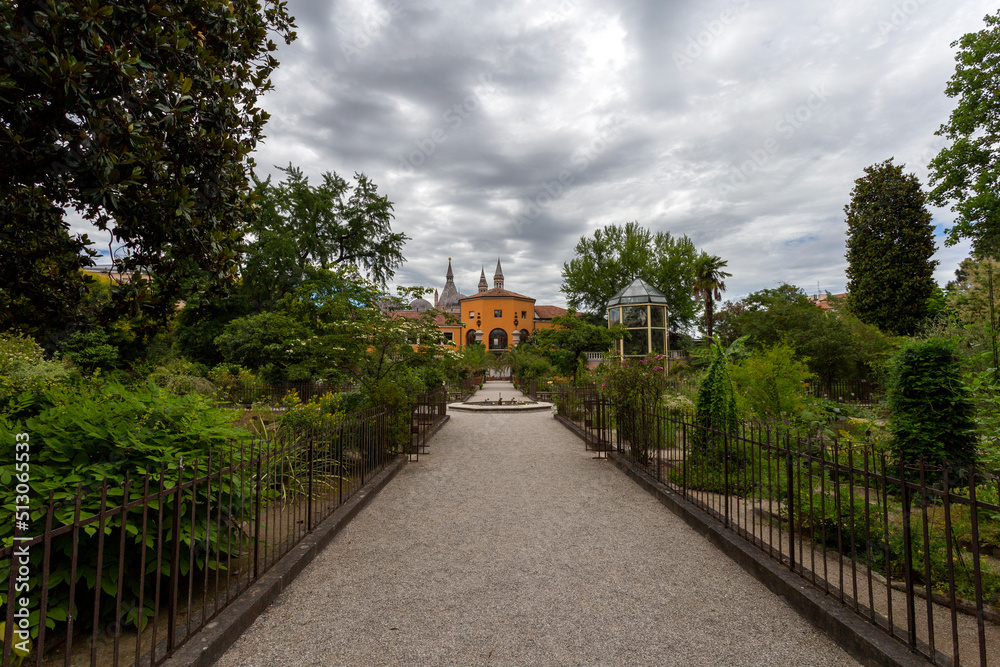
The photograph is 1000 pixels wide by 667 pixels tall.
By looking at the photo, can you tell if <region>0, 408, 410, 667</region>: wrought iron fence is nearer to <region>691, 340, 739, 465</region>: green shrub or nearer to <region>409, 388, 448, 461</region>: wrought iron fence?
<region>409, 388, 448, 461</region>: wrought iron fence

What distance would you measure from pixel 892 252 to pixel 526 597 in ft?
104

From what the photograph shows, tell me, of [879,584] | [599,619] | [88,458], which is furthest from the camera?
[879,584]

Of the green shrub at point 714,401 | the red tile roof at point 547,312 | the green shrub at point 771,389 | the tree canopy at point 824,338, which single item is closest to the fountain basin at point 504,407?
the tree canopy at point 824,338

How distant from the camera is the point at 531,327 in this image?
60.5 meters

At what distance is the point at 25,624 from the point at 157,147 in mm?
3453

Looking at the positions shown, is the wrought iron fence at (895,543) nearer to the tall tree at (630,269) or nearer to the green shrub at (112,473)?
the green shrub at (112,473)

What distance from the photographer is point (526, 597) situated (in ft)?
12.0

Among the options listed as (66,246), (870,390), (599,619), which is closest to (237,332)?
(66,246)

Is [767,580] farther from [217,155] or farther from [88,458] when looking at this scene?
[217,155]

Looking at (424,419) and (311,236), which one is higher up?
(311,236)

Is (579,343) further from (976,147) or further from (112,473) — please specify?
(112,473)

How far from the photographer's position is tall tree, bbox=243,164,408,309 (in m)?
28.2

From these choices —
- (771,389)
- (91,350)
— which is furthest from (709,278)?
(91,350)

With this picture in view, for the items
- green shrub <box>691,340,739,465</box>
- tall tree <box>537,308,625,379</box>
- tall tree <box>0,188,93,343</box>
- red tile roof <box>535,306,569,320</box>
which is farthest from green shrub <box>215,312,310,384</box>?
red tile roof <box>535,306,569,320</box>
